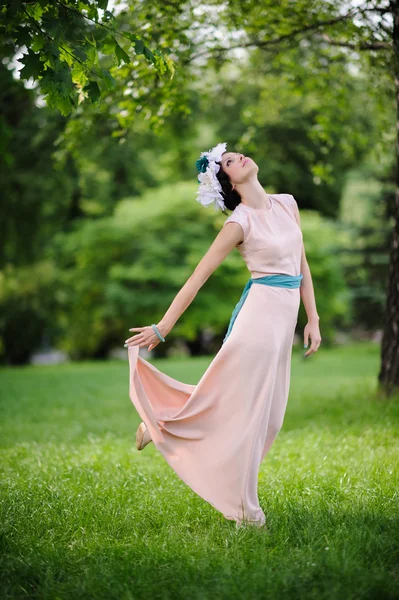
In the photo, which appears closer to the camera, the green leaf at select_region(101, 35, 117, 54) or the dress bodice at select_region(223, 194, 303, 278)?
the dress bodice at select_region(223, 194, 303, 278)

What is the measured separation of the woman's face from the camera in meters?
3.81

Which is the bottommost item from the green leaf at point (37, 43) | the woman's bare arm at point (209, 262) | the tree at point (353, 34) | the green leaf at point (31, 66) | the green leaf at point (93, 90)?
the woman's bare arm at point (209, 262)

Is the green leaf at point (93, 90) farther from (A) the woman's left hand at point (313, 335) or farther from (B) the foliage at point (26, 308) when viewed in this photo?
(B) the foliage at point (26, 308)

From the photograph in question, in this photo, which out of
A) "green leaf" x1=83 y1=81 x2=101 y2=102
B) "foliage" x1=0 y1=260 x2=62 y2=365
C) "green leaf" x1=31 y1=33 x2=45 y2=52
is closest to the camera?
"green leaf" x1=31 y1=33 x2=45 y2=52

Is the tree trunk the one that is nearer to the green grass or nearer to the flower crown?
the green grass

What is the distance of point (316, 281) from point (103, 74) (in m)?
20.4

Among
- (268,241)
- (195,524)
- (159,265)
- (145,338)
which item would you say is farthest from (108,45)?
(159,265)

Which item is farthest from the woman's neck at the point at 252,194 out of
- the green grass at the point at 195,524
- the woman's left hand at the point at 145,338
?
the green grass at the point at 195,524

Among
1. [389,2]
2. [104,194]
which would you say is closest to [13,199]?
[104,194]

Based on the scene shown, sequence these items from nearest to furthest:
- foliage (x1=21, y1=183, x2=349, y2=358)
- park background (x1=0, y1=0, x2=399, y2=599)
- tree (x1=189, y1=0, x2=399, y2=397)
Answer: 1. park background (x1=0, y1=0, x2=399, y2=599)
2. tree (x1=189, y1=0, x2=399, y2=397)
3. foliage (x1=21, y1=183, x2=349, y2=358)

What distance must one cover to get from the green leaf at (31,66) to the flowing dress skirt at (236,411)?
70.8 inches

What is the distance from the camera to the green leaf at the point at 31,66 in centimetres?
387

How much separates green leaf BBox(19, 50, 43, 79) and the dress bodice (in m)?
1.50

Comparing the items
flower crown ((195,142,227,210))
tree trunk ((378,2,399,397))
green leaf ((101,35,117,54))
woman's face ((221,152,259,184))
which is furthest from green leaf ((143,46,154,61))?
tree trunk ((378,2,399,397))
